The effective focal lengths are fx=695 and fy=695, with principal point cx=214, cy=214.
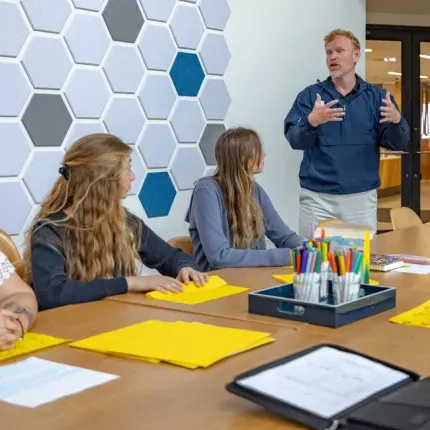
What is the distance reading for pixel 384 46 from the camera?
6.26 metres

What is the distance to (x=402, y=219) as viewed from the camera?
341cm

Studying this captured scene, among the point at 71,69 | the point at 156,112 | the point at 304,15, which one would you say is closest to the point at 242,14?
the point at 304,15

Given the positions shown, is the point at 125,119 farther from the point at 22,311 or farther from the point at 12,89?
the point at 22,311

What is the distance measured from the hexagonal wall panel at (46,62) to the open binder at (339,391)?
2.02 m

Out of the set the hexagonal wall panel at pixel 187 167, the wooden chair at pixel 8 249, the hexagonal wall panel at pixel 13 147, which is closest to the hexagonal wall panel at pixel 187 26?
the hexagonal wall panel at pixel 187 167

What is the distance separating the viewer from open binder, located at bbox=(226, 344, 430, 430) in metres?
0.87

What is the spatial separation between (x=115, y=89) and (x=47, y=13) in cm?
45

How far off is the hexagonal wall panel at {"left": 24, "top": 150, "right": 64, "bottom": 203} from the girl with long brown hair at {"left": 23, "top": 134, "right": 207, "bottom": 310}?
705 mm

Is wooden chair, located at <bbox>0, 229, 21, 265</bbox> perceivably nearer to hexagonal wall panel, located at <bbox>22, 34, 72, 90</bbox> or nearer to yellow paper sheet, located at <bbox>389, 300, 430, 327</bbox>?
hexagonal wall panel, located at <bbox>22, 34, 72, 90</bbox>

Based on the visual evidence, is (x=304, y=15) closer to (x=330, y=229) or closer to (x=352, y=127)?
(x=352, y=127)

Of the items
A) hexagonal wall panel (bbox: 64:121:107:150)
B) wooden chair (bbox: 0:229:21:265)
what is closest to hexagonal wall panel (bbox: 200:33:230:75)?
hexagonal wall panel (bbox: 64:121:107:150)

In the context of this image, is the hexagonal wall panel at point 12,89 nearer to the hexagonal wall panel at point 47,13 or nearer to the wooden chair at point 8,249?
the hexagonal wall panel at point 47,13

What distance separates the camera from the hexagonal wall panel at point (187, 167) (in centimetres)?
342

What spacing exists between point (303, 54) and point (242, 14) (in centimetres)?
55
